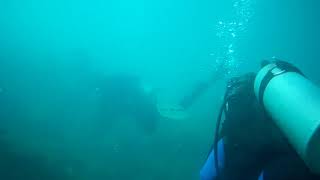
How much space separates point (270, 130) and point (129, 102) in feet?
45.3

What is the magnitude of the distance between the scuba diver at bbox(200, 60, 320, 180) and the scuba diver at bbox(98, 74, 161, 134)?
39.6 feet

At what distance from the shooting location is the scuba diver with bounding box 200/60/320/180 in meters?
2.37

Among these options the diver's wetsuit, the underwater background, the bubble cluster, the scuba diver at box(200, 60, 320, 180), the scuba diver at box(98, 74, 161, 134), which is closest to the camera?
the scuba diver at box(200, 60, 320, 180)

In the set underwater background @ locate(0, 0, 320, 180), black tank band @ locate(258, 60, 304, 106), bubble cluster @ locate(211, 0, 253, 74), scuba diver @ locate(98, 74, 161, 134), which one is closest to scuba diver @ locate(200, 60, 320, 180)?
black tank band @ locate(258, 60, 304, 106)

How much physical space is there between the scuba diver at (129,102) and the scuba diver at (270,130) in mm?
12071

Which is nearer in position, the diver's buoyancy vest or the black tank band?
the diver's buoyancy vest

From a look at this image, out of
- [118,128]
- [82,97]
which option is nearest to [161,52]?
[82,97]

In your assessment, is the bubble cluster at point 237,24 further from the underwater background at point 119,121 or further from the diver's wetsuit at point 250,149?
the diver's wetsuit at point 250,149

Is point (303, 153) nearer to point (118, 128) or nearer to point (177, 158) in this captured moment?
point (177, 158)

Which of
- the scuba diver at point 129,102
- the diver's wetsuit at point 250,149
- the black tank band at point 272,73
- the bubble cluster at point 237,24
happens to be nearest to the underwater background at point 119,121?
the bubble cluster at point 237,24

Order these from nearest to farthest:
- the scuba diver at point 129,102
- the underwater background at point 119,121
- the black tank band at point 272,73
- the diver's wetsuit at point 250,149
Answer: the diver's wetsuit at point 250,149, the black tank band at point 272,73, the underwater background at point 119,121, the scuba diver at point 129,102

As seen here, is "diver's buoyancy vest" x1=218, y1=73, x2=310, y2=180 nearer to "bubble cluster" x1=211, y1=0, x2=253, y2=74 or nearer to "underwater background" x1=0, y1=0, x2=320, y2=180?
"underwater background" x1=0, y1=0, x2=320, y2=180

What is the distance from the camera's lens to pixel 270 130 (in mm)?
2908

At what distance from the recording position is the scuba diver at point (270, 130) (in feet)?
7.76
